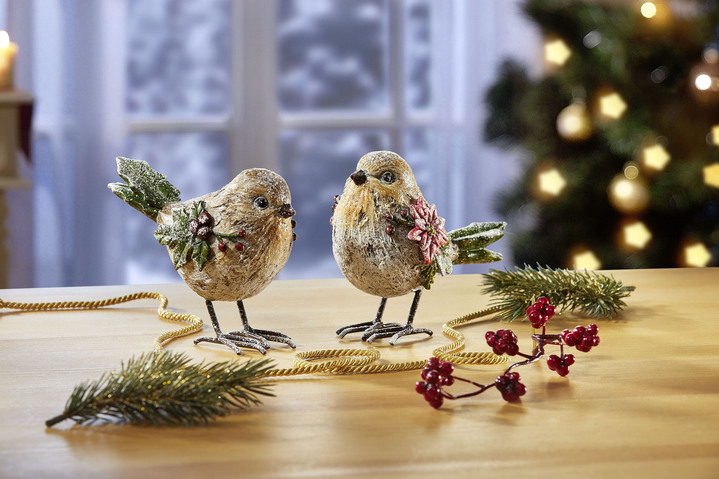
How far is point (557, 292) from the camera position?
39.1 inches

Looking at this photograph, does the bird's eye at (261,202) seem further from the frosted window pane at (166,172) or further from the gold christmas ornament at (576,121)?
the frosted window pane at (166,172)

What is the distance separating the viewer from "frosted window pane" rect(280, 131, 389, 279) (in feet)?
8.85

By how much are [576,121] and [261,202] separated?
1.39 metres

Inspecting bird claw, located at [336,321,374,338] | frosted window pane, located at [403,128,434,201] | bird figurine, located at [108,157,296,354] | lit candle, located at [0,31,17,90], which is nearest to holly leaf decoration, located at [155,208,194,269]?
bird figurine, located at [108,157,296,354]

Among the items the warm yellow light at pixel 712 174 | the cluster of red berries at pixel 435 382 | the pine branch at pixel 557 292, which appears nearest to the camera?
the cluster of red berries at pixel 435 382

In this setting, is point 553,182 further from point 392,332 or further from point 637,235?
point 392,332

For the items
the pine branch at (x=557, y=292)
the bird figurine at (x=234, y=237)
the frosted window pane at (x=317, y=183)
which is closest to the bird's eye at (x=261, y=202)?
the bird figurine at (x=234, y=237)

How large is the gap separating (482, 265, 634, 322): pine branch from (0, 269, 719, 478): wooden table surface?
0.07 feet

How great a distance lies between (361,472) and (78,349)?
17.4 inches

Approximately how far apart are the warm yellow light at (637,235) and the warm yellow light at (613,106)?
288 mm

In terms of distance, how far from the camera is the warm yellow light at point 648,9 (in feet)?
6.09

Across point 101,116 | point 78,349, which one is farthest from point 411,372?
point 101,116

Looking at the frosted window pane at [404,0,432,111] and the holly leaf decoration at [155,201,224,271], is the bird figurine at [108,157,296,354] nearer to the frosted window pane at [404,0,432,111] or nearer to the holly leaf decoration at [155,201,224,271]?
the holly leaf decoration at [155,201,224,271]

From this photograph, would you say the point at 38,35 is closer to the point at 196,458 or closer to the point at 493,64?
the point at 493,64
